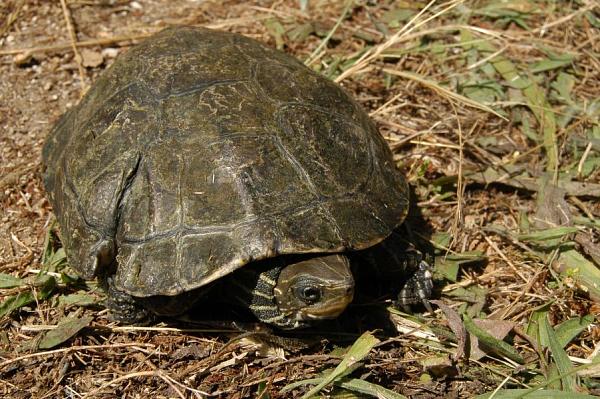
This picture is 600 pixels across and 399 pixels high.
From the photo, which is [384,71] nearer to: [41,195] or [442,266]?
[442,266]

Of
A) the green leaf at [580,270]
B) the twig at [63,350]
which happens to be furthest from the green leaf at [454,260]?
the twig at [63,350]

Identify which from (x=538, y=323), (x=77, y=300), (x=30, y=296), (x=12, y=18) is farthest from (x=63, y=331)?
(x=12, y=18)

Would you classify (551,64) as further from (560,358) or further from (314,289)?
(314,289)

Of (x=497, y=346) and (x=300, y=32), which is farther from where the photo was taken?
(x=300, y=32)

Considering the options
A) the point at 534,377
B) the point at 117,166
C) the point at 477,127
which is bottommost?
the point at 534,377

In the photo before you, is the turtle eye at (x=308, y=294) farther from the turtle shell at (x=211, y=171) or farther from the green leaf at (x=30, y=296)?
the green leaf at (x=30, y=296)

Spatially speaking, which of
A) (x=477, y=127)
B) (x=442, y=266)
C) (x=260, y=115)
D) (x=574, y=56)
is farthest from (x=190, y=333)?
(x=574, y=56)
